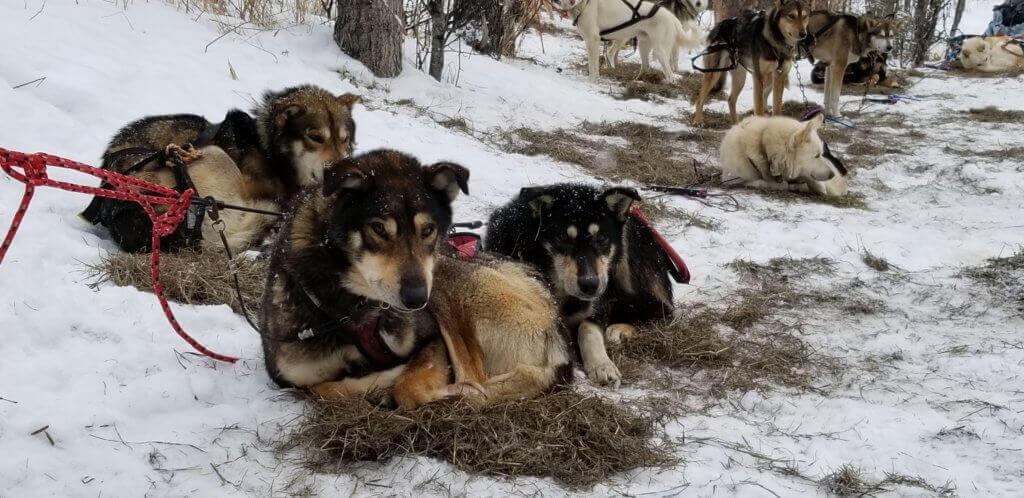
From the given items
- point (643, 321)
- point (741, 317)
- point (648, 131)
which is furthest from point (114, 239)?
point (648, 131)

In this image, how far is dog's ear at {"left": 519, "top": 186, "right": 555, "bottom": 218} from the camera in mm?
4035

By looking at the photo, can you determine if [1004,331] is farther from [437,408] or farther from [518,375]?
[437,408]

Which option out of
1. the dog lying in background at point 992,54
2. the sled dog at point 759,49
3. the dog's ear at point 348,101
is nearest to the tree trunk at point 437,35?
the sled dog at point 759,49

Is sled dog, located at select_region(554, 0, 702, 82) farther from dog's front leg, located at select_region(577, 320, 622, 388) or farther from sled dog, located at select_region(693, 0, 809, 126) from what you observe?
dog's front leg, located at select_region(577, 320, 622, 388)

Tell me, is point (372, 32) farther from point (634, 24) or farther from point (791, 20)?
point (634, 24)

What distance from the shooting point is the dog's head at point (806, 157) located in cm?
777

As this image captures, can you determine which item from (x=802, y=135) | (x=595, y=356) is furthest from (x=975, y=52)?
(x=595, y=356)

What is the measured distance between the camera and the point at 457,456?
251 centimetres

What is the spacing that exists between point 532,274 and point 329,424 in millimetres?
1338

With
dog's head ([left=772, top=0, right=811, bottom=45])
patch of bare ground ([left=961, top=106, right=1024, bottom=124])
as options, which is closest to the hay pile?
dog's head ([left=772, top=0, right=811, bottom=45])

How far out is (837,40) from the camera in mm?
12367

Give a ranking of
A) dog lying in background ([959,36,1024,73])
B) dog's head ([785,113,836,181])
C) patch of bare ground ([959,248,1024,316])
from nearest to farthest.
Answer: patch of bare ground ([959,248,1024,316])
dog's head ([785,113,836,181])
dog lying in background ([959,36,1024,73])

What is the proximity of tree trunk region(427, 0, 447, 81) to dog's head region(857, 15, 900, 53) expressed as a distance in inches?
299

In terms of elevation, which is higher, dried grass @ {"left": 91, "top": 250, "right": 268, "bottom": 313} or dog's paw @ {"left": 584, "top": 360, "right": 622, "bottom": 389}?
dried grass @ {"left": 91, "top": 250, "right": 268, "bottom": 313}
